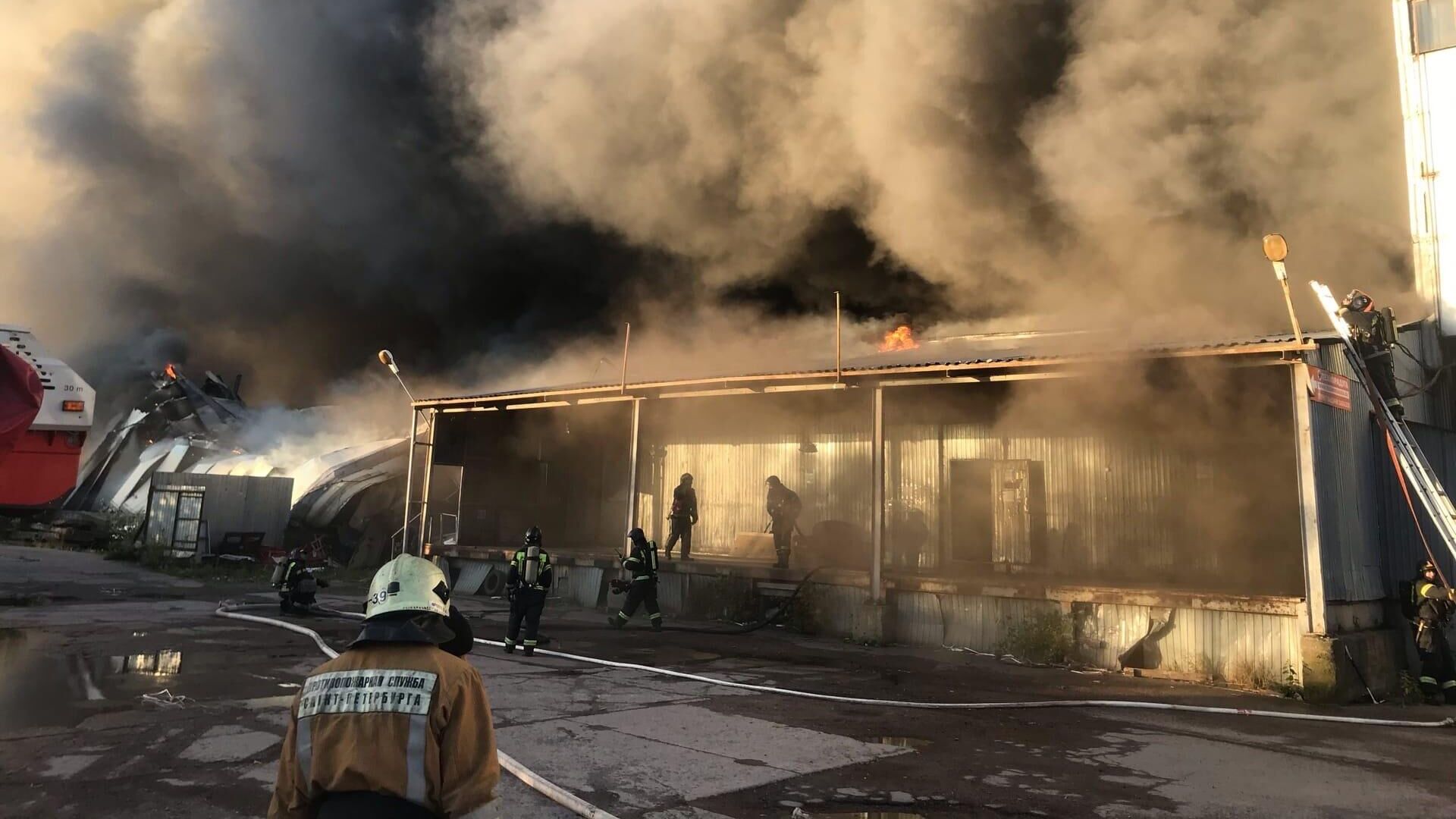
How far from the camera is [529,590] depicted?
8.50 m

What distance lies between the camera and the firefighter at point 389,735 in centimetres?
171

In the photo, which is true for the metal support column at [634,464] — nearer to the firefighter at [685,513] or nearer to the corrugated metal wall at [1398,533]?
the firefighter at [685,513]

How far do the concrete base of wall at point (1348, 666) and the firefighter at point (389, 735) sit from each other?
8.20m

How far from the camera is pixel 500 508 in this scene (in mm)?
16969

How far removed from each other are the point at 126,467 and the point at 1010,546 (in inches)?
1144

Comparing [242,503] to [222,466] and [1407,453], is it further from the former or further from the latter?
[1407,453]

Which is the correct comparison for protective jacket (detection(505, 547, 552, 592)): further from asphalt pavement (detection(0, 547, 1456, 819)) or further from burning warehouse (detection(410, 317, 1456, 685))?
burning warehouse (detection(410, 317, 1456, 685))

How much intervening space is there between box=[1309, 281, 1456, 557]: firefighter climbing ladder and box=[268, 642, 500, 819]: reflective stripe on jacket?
9.57 meters

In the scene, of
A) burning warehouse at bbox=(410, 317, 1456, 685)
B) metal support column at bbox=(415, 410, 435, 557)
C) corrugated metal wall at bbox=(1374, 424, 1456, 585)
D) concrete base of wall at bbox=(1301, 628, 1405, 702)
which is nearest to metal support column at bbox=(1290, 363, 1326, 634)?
burning warehouse at bbox=(410, 317, 1456, 685)

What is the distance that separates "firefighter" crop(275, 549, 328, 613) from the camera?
438 inches

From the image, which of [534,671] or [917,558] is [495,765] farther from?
[917,558]

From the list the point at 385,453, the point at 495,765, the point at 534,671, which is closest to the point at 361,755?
the point at 495,765

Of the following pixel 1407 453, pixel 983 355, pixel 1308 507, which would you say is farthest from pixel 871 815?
pixel 983 355

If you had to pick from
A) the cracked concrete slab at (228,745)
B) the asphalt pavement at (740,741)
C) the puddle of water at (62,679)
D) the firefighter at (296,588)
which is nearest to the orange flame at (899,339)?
the asphalt pavement at (740,741)
